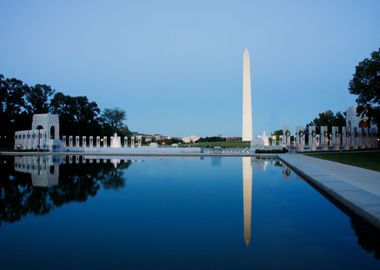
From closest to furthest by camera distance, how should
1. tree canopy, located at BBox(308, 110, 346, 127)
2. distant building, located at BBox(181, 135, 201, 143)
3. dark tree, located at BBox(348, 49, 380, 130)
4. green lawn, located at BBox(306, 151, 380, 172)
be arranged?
green lawn, located at BBox(306, 151, 380, 172)
dark tree, located at BBox(348, 49, 380, 130)
tree canopy, located at BBox(308, 110, 346, 127)
distant building, located at BBox(181, 135, 201, 143)

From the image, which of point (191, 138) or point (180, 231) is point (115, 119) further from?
point (180, 231)

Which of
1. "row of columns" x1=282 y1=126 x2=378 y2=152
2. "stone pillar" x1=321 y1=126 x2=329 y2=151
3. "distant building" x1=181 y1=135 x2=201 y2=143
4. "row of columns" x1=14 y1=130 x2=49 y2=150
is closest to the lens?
"row of columns" x1=282 y1=126 x2=378 y2=152

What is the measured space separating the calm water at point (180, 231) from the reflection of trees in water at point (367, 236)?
1 centimetres

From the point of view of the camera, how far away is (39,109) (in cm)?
5891

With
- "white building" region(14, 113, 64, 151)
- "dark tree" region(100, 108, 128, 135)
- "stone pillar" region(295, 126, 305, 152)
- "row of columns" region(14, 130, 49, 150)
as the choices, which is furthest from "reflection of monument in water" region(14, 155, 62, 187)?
"dark tree" region(100, 108, 128, 135)

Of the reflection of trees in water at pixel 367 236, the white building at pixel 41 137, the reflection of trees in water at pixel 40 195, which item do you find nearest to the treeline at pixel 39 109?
the white building at pixel 41 137

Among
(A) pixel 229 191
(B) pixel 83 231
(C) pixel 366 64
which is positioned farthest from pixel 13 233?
(C) pixel 366 64

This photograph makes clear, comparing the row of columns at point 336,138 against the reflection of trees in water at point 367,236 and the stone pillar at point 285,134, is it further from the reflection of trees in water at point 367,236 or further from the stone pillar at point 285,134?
the reflection of trees in water at point 367,236

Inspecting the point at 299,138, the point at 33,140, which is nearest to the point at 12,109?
the point at 33,140

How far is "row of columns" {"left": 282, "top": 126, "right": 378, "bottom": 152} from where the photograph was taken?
40.2 m

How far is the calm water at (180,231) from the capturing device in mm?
4547

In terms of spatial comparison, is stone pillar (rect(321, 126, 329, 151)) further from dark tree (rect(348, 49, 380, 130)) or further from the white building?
the white building

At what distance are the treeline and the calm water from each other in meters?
48.7

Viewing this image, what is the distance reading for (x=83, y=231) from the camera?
19.7ft
